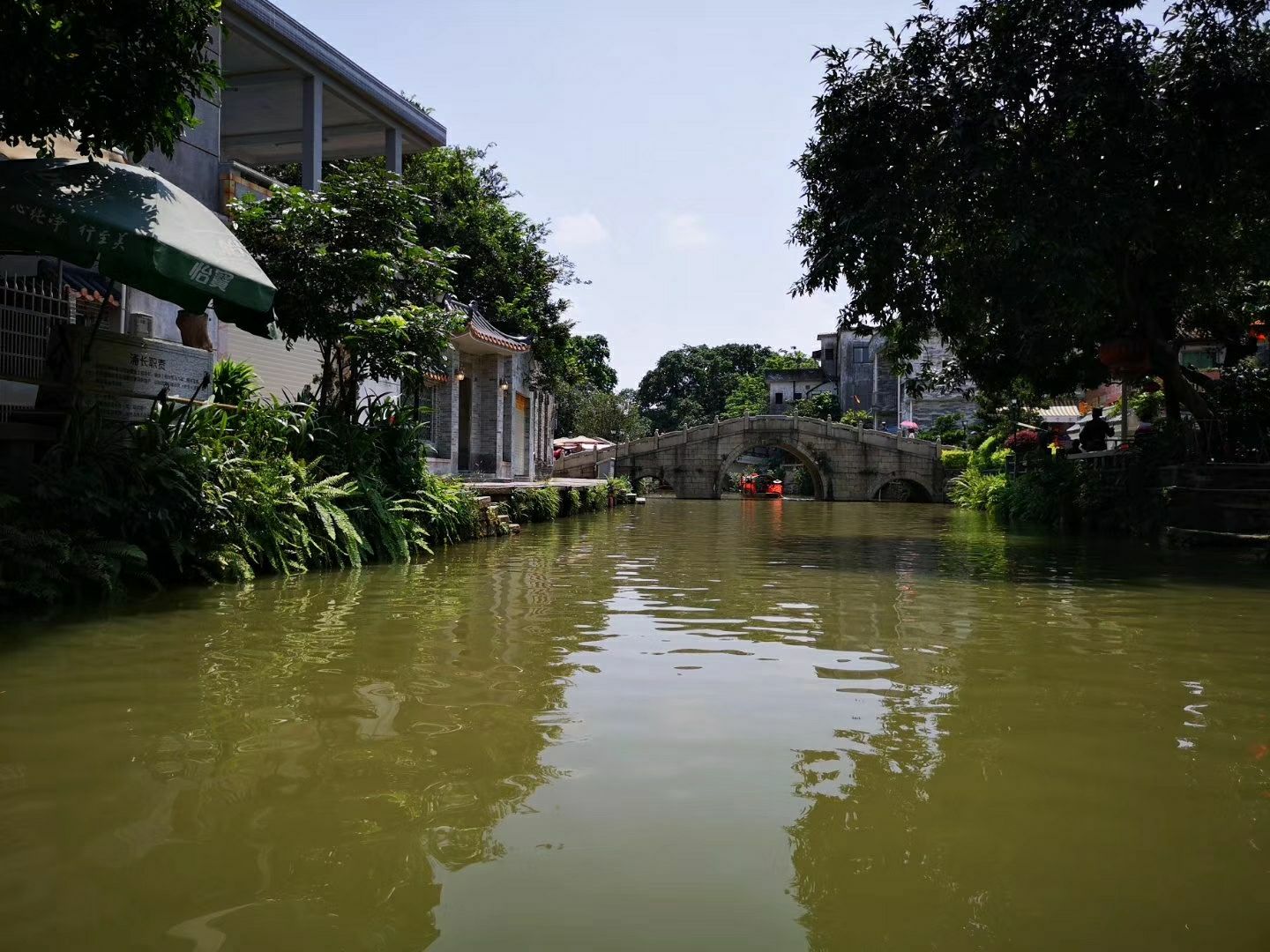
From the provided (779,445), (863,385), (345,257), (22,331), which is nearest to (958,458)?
(779,445)

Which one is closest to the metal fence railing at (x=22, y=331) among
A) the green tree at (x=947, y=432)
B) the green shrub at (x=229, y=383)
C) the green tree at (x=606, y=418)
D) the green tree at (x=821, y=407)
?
the green shrub at (x=229, y=383)

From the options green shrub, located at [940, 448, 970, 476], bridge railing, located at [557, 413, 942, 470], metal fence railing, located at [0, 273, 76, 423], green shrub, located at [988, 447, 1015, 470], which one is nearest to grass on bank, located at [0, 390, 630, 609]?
metal fence railing, located at [0, 273, 76, 423]

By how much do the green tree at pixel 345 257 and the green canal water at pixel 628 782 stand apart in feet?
15.9

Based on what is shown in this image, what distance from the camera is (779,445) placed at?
43.2m

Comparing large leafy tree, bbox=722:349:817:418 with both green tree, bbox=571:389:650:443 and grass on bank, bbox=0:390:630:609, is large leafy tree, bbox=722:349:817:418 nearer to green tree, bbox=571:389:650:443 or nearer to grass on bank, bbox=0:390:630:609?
green tree, bbox=571:389:650:443

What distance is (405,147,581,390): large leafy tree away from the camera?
22016mm

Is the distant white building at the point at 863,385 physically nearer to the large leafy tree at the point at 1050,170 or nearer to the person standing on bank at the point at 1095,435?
the person standing on bank at the point at 1095,435

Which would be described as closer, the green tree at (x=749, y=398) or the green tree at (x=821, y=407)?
the green tree at (x=821, y=407)

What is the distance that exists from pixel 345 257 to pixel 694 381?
63248mm

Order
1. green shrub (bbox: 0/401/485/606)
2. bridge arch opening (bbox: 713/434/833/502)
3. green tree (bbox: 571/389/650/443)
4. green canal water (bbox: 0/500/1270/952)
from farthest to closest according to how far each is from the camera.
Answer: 1. green tree (bbox: 571/389/650/443)
2. bridge arch opening (bbox: 713/434/833/502)
3. green shrub (bbox: 0/401/485/606)
4. green canal water (bbox: 0/500/1270/952)

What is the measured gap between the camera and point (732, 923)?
200cm

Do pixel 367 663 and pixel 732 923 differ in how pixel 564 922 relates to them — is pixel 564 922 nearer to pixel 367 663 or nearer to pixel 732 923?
pixel 732 923

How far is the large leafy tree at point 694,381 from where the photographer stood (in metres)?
68.7

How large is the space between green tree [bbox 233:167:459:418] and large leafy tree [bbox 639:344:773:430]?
56321 mm
